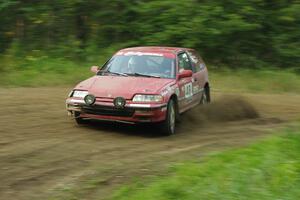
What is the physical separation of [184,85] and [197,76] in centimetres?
128

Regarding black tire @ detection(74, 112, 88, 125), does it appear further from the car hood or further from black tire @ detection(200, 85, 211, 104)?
black tire @ detection(200, 85, 211, 104)

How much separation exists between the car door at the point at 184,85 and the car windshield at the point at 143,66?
26cm

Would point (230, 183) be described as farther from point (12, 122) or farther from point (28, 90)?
point (28, 90)

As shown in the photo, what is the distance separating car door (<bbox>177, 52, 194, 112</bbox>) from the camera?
10809mm

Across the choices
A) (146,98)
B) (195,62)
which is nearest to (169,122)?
(146,98)

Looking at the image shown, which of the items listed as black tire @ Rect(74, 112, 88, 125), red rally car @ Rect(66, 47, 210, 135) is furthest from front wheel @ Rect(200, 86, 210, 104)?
black tire @ Rect(74, 112, 88, 125)

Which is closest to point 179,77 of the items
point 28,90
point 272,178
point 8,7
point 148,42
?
point 272,178

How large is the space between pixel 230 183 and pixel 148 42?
1612 cm

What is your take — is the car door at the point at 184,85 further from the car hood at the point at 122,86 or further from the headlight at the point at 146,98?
the headlight at the point at 146,98

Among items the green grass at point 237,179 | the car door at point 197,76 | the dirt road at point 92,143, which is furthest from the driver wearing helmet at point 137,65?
the green grass at point 237,179

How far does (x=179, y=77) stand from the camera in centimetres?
1071

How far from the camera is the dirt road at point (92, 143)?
681 cm

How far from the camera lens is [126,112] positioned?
9.65 meters

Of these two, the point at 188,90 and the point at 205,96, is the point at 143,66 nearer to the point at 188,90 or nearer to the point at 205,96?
the point at 188,90
